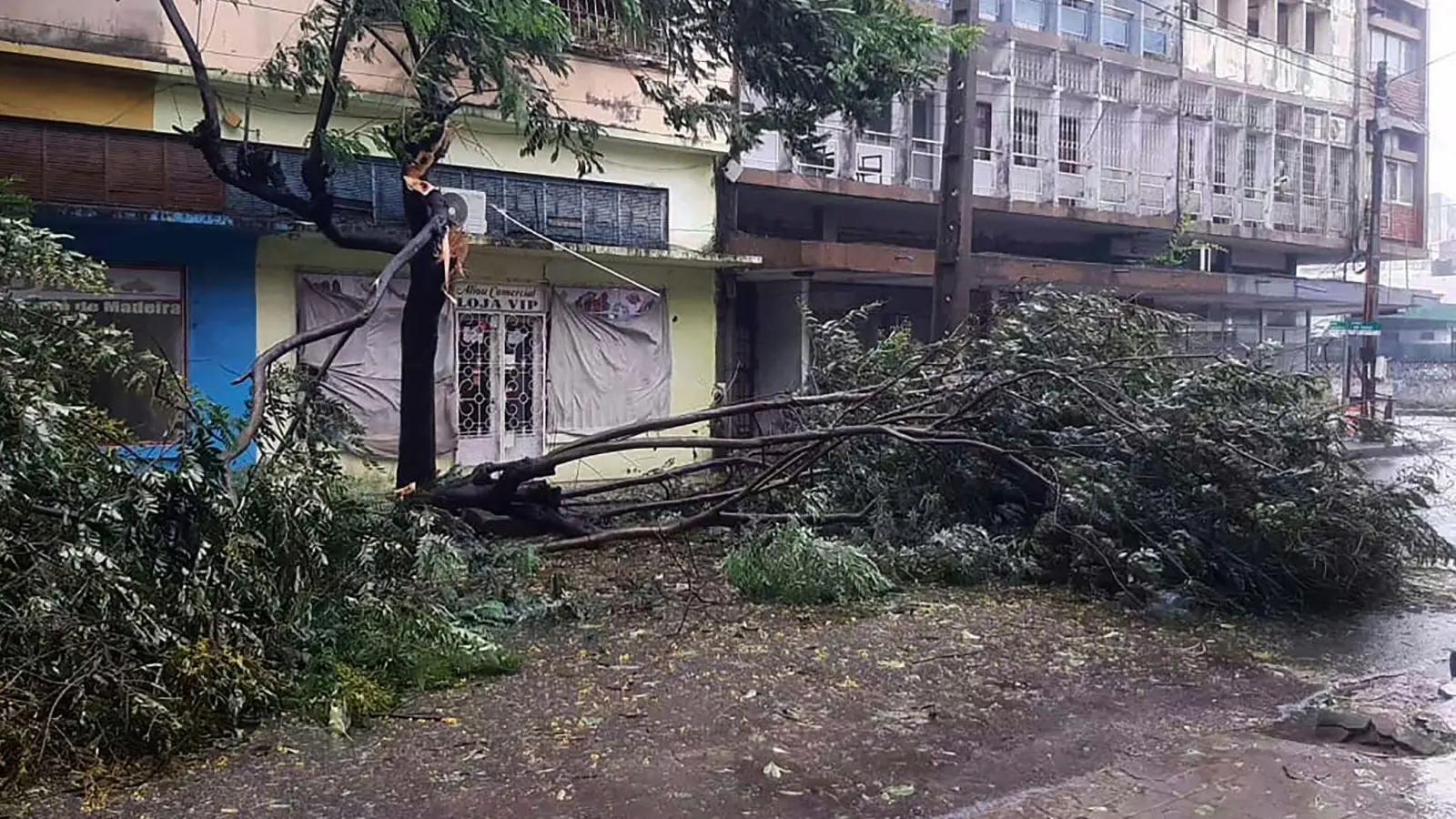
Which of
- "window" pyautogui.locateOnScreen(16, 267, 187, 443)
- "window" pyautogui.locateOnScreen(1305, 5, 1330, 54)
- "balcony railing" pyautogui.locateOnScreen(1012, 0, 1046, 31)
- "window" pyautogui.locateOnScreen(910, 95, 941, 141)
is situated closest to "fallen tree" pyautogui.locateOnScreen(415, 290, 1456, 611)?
"window" pyautogui.locateOnScreen(16, 267, 187, 443)

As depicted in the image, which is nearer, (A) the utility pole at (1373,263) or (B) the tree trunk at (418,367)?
(B) the tree trunk at (418,367)

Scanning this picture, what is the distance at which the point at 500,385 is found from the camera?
13.4m

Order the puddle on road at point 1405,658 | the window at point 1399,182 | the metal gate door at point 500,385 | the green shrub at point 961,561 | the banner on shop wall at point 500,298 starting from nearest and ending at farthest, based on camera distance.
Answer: the puddle on road at point 1405,658 → the green shrub at point 961,561 → the banner on shop wall at point 500,298 → the metal gate door at point 500,385 → the window at point 1399,182

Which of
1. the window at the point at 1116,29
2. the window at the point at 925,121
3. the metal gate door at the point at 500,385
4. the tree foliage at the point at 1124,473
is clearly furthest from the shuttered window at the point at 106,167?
the window at the point at 1116,29

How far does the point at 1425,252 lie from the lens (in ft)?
96.6

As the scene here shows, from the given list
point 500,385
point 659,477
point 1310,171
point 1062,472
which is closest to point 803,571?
point 1062,472

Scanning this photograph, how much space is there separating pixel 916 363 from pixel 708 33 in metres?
3.52

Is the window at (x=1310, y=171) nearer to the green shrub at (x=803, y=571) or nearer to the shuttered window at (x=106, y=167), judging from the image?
the green shrub at (x=803, y=571)

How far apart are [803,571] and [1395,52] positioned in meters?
28.9

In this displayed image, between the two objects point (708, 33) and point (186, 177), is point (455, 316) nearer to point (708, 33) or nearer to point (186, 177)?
point (186, 177)

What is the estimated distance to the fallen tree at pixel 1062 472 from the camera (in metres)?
7.40

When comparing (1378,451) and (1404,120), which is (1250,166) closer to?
(1404,120)

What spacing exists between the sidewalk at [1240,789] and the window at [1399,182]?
28403 millimetres

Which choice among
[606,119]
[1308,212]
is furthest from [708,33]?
[1308,212]
